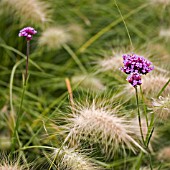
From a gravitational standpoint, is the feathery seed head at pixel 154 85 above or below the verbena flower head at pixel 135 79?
below

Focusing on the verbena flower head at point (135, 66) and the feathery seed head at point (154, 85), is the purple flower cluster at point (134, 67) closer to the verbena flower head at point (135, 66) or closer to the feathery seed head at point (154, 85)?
the verbena flower head at point (135, 66)

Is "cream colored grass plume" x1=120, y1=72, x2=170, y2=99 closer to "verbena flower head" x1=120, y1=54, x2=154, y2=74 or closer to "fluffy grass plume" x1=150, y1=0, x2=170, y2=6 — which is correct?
"verbena flower head" x1=120, y1=54, x2=154, y2=74

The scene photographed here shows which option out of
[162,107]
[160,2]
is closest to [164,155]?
[162,107]

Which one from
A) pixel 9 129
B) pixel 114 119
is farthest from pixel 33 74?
pixel 114 119

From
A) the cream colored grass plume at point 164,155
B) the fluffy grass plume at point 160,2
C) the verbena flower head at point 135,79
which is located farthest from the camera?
the fluffy grass plume at point 160,2

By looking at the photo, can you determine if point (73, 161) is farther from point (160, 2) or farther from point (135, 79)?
point (160, 2)

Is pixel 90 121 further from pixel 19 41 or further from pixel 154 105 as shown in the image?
pixel 19 41

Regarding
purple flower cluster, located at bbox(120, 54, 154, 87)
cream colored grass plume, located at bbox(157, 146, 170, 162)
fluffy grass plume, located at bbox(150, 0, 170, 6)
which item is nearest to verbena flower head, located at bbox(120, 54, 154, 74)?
purple flower cluster, located at bbox(120, 54, 154, 87)

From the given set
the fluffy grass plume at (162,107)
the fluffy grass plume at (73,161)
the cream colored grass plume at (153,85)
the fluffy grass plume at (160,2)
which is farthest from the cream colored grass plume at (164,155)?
the fluffy grass plume at (160,2)
